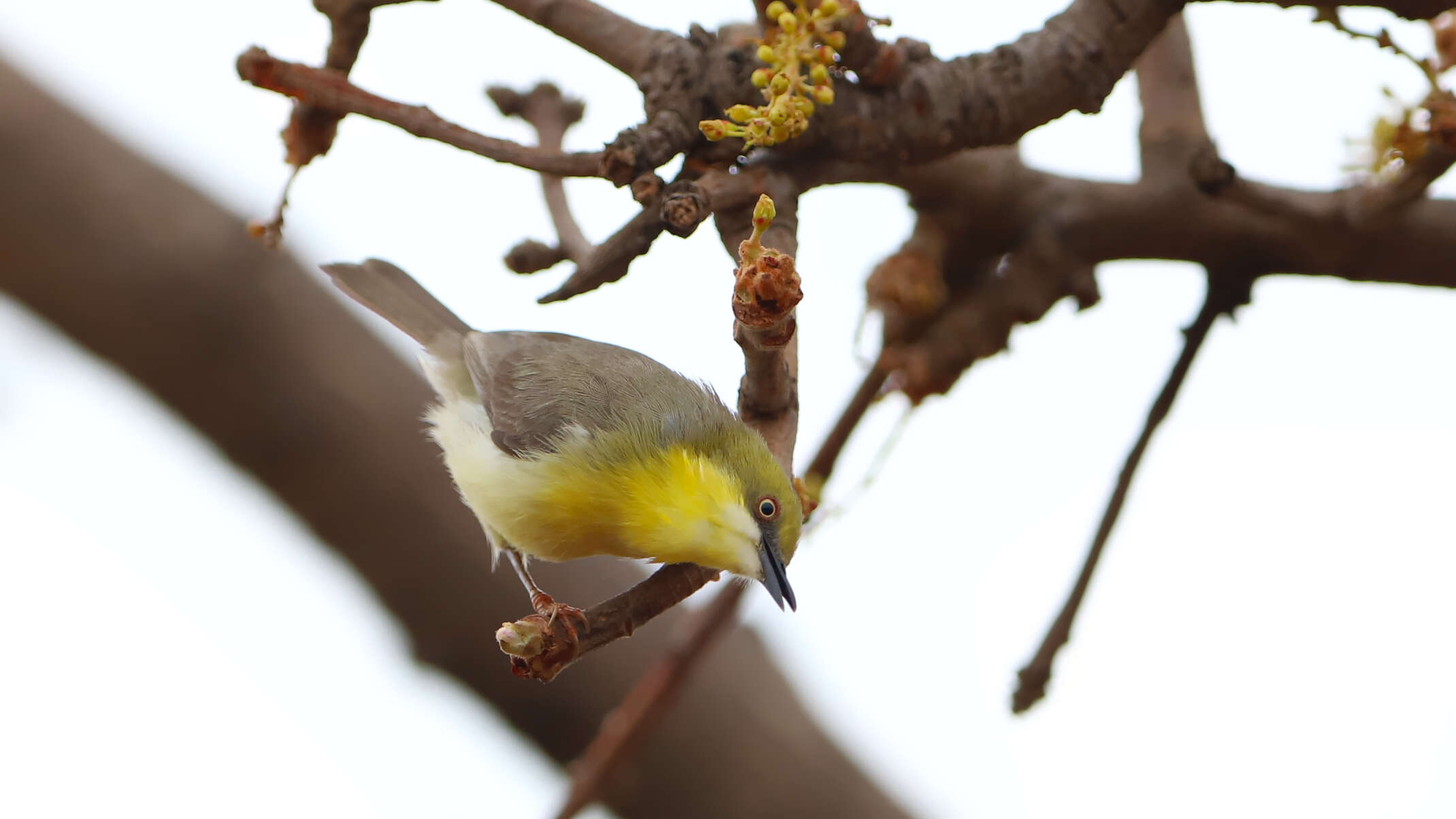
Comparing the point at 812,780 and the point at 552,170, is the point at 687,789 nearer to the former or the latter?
the point at 812,780

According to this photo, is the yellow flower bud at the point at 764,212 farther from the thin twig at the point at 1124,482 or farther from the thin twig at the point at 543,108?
the thin twig at the point at 1124,482

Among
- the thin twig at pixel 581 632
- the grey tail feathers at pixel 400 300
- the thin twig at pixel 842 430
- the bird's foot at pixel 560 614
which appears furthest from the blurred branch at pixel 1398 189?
the grey tail feathers at pixel 400 300

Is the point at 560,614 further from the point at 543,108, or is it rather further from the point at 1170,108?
the point at 1170,108

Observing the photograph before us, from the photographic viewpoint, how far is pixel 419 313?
2.93m

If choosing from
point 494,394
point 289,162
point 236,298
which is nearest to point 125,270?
point 236,298

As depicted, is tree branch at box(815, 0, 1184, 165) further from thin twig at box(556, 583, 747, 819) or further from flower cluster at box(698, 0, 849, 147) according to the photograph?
thin twig at box(556, 583, 747, 819)

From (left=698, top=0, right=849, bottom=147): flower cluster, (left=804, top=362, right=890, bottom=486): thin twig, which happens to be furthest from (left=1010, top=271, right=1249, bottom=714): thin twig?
(left=698, top=0, right=849, bottom=147): flower cluster

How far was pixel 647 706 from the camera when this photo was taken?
2416 mm

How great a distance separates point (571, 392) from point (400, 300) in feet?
2.16

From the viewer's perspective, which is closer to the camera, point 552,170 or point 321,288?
point 552,170

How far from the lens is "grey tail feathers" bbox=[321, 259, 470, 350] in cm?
283

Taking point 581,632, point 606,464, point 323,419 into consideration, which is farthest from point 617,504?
point 323,419

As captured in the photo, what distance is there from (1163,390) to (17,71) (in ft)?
9.07

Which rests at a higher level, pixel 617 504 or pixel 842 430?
pixel 617 504
